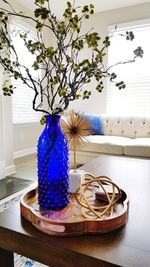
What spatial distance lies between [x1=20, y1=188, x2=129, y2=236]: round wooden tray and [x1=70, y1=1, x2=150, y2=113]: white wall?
3.49 m

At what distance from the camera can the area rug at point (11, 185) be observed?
95.2 inches

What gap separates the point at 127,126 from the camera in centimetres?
346

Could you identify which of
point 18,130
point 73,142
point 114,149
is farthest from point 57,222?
point 18,130

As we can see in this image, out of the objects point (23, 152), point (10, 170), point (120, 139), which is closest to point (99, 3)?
point (120, 139)

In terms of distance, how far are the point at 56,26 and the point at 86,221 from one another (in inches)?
26.7

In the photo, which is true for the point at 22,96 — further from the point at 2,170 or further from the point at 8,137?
the point at 2,170

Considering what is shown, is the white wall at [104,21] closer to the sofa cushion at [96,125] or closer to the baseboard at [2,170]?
the sofa cushion at [96,125]

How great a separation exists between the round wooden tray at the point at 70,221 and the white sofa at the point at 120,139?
1251 mm

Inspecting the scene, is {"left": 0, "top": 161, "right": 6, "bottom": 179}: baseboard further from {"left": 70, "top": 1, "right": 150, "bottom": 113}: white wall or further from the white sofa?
{"left": 70, "top": 1, "right": 150, "bottom": 113}: white wall

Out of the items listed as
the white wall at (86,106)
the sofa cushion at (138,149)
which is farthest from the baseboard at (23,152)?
the sofa cushion at (138,149)

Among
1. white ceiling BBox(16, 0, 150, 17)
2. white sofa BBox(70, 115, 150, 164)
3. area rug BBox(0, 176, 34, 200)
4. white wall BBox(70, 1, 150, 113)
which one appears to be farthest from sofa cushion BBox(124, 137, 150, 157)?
white ceiling BBox(16, 0, 150, 17)

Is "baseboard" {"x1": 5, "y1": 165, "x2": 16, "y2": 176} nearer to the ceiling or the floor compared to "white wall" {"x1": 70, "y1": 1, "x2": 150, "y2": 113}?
nearer to the floor

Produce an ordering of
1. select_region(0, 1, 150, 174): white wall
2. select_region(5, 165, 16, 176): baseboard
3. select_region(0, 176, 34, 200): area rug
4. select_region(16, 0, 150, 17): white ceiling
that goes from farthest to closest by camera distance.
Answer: select_region(16, 0, 150, 17): white ceiling → select_region(0, 1, 150, 174): white wall → select_region(5, 165, 16, 176): baseboard → select_region(0, 176, 34, 200): area rug

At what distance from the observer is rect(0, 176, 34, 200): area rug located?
2.42 metres
